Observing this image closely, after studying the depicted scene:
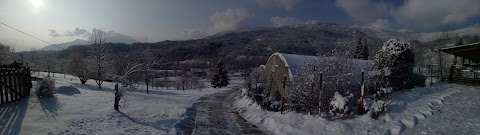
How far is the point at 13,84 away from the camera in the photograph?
15.8 meters

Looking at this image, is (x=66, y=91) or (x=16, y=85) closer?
(x=16, y=85)

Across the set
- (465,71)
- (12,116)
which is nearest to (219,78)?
(465,71)

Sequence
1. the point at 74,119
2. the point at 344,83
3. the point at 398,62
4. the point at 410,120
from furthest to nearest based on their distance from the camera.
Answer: the point at 398,62
the point at 344,83
the point at 74,119
the point at 410,120

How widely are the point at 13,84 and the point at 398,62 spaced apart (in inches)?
763

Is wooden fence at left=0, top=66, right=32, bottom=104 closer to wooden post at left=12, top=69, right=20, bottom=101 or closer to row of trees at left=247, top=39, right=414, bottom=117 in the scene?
wooden post at left=12, top=69, right=20, bottom=101

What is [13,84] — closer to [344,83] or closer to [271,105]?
[271,105]

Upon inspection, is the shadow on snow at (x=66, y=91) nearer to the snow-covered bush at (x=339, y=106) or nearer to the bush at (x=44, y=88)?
the bush at (x=44, y=88)

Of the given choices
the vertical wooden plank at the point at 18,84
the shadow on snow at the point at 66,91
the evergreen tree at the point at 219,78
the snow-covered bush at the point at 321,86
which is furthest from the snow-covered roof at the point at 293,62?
the evergreen tree at the point at 219,78

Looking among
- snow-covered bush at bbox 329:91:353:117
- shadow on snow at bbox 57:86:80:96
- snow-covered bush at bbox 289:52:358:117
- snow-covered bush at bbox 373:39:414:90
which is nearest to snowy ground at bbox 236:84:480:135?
snow-covered bush at bbox 329:91:353:117

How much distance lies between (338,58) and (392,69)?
2896 millimetres

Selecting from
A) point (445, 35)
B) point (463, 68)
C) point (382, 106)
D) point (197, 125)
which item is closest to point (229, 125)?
point (197, 125)

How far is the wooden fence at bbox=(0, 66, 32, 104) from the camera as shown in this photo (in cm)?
1470

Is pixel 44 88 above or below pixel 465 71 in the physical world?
below

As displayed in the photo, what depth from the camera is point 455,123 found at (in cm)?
1146
